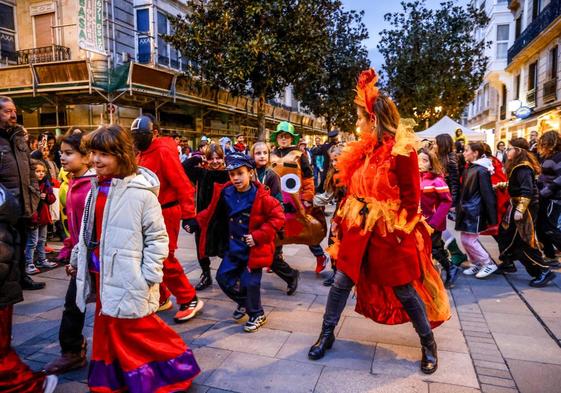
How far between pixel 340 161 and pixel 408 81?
21.6m

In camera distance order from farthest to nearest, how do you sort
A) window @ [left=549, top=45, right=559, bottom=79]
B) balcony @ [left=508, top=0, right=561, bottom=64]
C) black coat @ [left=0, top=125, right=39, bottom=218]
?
window @ [left=549, top=45, right=559, bottom=79] → balcony @ [left=508, top=0, right=561, bottom=64] → black coat @ [left=0, top=125, right=39, bottom=218]

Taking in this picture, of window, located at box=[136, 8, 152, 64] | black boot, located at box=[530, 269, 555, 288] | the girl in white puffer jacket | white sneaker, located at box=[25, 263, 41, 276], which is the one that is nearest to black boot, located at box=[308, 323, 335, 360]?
the girl in white puffer jacket

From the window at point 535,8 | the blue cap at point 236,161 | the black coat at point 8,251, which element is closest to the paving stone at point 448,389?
the blue cap at point 236,161

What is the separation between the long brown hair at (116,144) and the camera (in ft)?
8.29

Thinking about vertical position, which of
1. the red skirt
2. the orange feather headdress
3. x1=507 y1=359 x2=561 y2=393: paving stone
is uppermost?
the orange feather headdress

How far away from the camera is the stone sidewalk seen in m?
2.91

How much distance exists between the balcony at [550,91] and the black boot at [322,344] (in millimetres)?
19723

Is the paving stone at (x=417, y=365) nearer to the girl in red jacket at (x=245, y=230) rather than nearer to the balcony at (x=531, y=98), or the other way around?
the girl in red jacket at (x=245, y=230)

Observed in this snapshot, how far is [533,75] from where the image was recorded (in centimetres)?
2255

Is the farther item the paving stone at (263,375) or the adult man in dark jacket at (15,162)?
the adult man in dark jacket at (15,162)

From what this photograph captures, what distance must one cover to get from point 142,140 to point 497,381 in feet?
11.2

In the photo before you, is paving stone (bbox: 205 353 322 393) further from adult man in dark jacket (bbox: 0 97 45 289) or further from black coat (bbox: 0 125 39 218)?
black coat (bbox: 0 125 39 218)

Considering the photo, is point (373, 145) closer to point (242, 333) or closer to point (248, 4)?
point (242, 333)

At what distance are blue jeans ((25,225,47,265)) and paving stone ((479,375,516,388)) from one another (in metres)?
5.46
